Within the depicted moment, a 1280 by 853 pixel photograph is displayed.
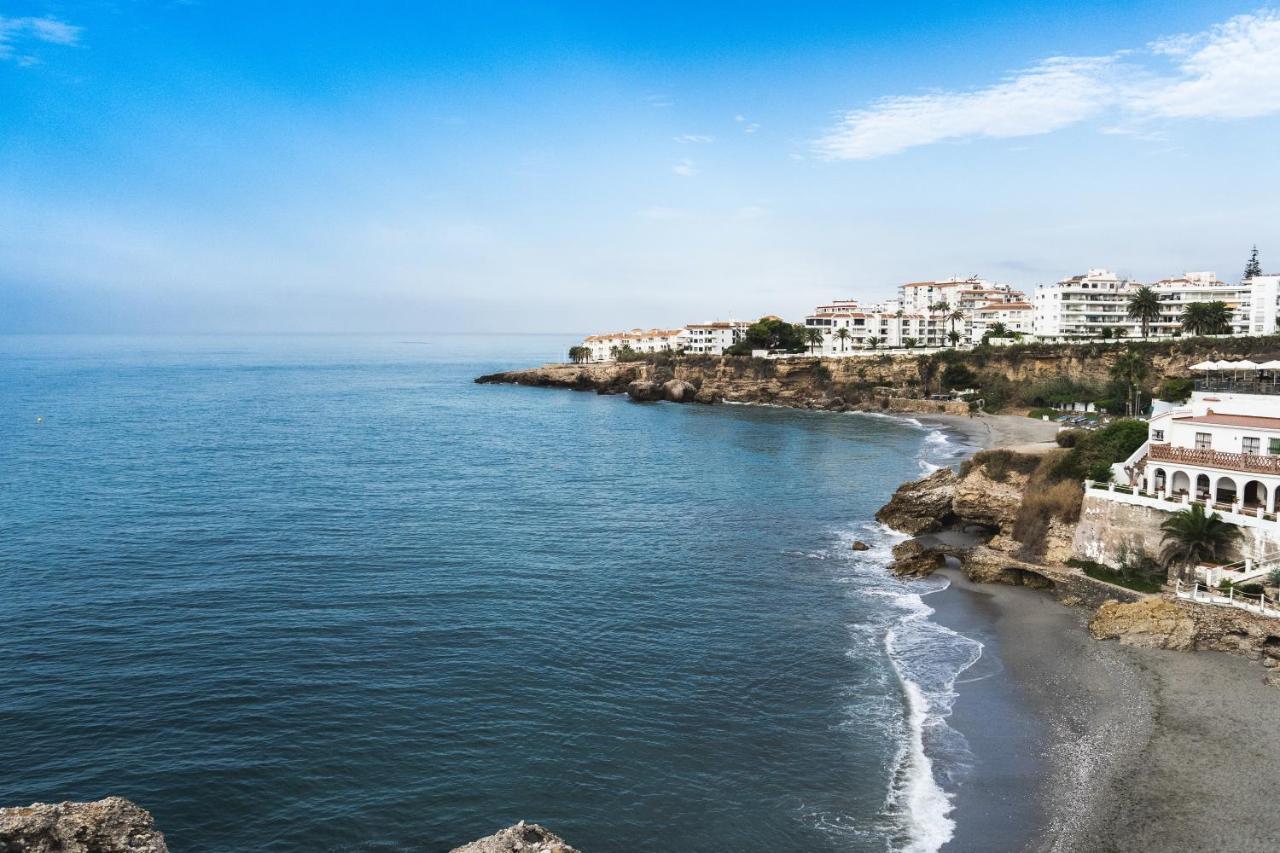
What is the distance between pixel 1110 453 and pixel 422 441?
66490 mm

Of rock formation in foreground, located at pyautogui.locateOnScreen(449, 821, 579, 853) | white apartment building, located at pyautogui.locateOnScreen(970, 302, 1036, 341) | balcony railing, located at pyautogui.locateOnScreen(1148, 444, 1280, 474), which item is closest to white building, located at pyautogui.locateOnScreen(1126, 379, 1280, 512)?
balcony railing, located at pyautogui.locateOnScreen(1148, 444, 1280, 474)

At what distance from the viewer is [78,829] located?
13.6 meters

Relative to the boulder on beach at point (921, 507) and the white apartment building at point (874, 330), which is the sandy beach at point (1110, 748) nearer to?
the boulder on beach at point (921, 507)

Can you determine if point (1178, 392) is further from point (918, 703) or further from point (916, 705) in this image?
point (916, 705)

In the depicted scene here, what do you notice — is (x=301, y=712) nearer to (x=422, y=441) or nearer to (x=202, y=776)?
(x=202, y=776)

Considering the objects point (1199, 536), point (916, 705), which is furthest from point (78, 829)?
point (1199, 536)

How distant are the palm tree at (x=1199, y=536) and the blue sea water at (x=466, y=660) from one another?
10956 mm

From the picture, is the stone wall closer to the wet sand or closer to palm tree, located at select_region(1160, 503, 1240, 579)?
palm tree, located at select_region(1160, 503, 1240, 579)

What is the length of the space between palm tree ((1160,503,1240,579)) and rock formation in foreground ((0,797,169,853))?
39030 mm

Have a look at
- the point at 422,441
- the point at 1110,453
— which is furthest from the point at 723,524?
the point at 422,441

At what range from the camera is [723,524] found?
55.2 metres

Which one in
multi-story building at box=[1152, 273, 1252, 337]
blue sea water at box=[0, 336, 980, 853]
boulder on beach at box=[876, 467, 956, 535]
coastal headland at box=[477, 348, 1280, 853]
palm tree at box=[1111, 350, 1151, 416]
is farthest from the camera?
multi-story building at box=[1152, 273, 1252, 337]

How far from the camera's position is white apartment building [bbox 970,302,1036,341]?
506 ft

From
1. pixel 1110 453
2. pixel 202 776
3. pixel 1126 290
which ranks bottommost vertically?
pixel 202 776
